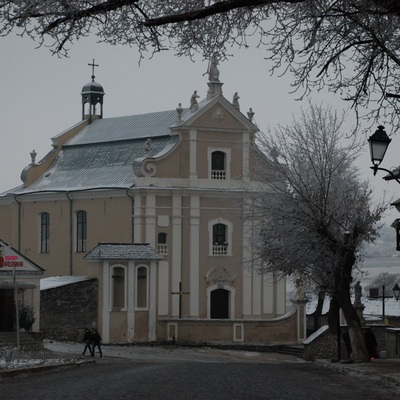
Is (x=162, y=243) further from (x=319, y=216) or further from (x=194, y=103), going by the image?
(x=319, y=216)

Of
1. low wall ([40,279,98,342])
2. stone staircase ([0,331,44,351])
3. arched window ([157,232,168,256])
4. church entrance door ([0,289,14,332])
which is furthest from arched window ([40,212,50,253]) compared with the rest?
stone staircase ([0,331,44,351])

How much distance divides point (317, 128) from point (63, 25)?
2920cm

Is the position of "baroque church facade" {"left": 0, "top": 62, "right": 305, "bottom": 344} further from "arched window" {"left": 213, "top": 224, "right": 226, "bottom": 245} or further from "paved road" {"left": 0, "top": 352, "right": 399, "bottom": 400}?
"paved road" {"left": 0, "top": 352, "right": 399, "bottom": 400}

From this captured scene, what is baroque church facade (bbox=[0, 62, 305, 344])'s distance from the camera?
58656mm

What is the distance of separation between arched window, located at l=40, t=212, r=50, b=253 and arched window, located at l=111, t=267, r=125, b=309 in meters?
12.8

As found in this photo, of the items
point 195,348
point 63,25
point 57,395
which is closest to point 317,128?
point 195,348

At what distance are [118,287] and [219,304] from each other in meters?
8.90

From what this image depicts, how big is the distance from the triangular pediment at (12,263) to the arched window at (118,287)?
11898 mm

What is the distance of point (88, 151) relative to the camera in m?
69.9

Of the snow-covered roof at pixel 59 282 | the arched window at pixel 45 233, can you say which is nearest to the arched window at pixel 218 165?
the snow-covered roof at pixel 59 282

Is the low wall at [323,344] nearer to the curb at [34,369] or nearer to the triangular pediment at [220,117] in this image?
the triangular pediment at [220,117]

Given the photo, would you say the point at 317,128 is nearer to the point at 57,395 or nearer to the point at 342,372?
the point at 342,372

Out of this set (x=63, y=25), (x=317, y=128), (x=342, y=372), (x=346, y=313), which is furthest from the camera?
(x=317, y=128)

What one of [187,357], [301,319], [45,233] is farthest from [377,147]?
[45,233]
